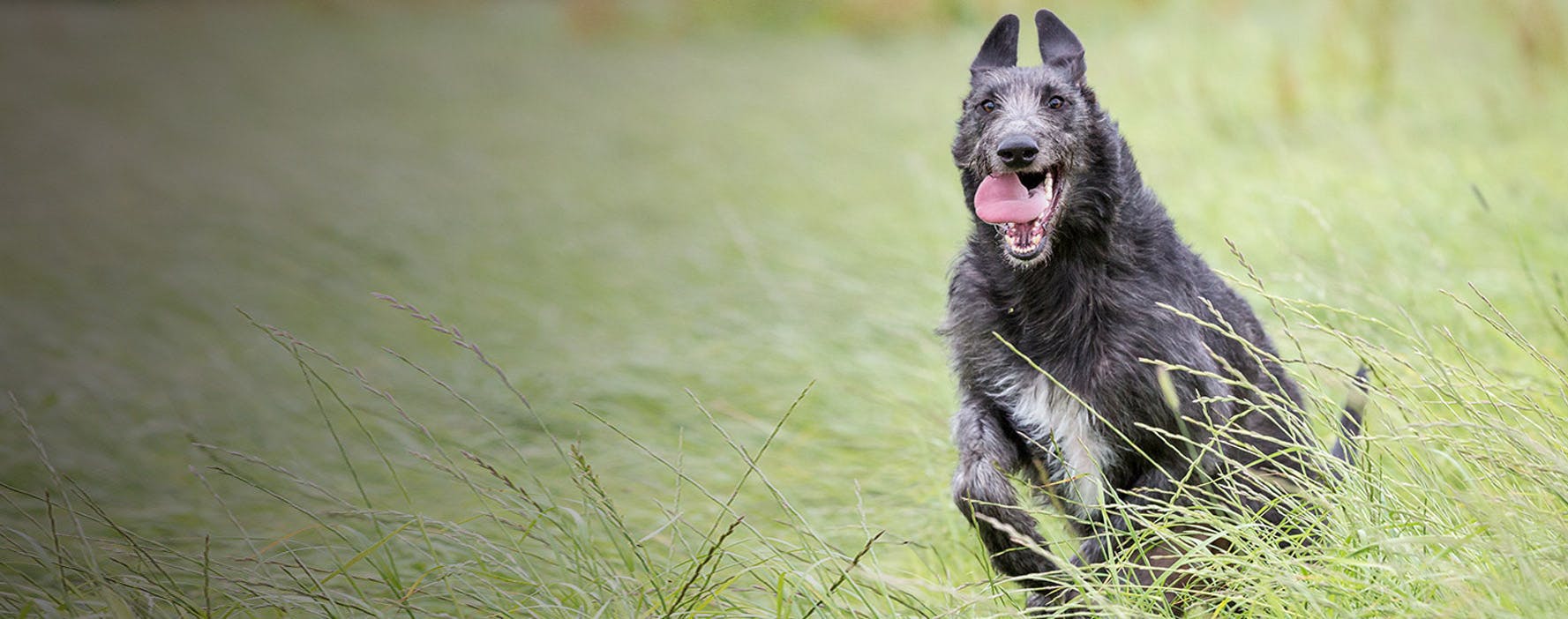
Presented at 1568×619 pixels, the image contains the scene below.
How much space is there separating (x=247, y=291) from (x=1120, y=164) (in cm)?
663

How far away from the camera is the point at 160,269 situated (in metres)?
9.19

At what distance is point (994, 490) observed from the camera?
3.15 meters

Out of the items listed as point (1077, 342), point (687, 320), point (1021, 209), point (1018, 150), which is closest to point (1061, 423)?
point (1077, 342)

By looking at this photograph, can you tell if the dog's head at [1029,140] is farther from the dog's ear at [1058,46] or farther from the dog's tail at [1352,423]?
the dog's tail at [1352,423]

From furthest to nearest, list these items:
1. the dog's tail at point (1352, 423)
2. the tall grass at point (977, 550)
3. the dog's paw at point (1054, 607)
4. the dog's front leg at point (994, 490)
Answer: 1. the dog's front leg at point (994, 490)
2. the dog's tail at point (1352, 423)
3. the dog's paw at point (1054, 607)
4. the tall grass at point (977, 550)

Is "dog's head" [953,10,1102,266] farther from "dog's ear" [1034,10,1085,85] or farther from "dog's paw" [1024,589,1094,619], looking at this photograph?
"dog's paw" [1024,589,1094,619]

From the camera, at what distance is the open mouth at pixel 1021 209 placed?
3.18 m

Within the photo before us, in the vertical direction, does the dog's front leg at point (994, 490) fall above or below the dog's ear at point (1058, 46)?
below

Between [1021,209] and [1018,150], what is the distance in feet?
0.48

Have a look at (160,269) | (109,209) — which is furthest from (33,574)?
(109,209)

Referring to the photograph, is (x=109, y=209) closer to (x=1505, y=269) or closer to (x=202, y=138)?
(x=202, y=138)

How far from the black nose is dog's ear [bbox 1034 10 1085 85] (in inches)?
19.6

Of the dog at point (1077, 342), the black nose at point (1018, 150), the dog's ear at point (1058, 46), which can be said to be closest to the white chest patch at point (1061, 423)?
the dog at point (1077, 342)

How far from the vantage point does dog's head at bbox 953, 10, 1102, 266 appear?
3.20m
